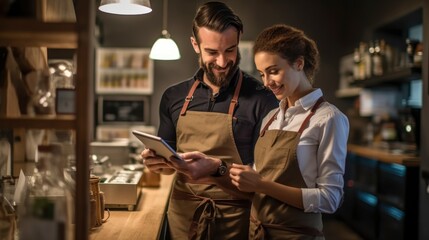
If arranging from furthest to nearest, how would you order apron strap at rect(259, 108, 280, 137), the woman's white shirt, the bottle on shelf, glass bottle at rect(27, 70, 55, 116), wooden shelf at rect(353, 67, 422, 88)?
the bottle on shelf
wooden shelf at rect(353, 67, 422, 88)
apron strap at rect(259, 108, 280, 137)
the woman's white shirt
glass bottle at rect(27, 70, 55, 116)

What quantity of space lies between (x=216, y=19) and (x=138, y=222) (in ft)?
3.07

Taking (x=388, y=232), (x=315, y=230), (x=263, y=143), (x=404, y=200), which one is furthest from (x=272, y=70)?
(x=388, y=232)

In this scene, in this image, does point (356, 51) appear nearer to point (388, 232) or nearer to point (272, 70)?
point (388, 232)

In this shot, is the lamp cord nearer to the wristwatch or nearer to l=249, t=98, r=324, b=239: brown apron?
the wristwatch

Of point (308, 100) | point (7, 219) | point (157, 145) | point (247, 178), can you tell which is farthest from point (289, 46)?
point (7, 219)

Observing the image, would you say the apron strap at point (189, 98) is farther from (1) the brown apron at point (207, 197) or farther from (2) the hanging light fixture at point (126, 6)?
(2) the hanging light fixture at point (126, 6)

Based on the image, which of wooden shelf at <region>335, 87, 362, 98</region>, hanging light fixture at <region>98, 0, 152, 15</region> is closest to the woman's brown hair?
hanging light fixture at <region>98, 0, 152, 15</region>

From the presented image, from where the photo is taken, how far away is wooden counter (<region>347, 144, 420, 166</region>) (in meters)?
4.01

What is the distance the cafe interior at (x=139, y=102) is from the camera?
129 centimetres

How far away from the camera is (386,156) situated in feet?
14.4

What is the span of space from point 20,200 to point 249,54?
4.95 metres

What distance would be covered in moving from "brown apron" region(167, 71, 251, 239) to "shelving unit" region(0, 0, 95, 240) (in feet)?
2.71

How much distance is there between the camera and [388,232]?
4363mm

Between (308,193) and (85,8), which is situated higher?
(85,8)
